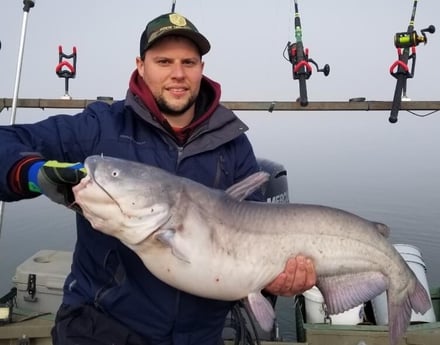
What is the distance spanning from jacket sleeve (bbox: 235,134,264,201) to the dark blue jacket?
15 cm

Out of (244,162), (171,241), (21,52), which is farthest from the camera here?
(21,52)

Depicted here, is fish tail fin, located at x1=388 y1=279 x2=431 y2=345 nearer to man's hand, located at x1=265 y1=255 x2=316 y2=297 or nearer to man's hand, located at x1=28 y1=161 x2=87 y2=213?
man's hand, located at x1=265 y1=255 x2=316 y2=297

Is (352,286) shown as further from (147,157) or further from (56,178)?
(56,178)

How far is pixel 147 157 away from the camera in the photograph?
238cm

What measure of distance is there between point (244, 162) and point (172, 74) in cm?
68

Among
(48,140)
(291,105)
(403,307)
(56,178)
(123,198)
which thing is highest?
(291,105)

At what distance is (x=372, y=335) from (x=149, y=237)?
232 centimetres

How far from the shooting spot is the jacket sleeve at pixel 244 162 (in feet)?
8.73

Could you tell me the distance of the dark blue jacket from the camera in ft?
7.44

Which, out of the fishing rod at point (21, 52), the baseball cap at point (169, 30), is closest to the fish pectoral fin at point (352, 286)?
the baseball cap at point (169, 30)

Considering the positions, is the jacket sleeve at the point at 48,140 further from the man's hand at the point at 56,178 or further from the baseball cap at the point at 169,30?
the baseball cap at the point at 169,30

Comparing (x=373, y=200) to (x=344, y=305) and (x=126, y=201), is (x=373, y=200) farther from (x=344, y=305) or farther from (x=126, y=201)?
(x=126, y=201)

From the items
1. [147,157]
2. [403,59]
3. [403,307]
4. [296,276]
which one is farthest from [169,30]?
[403,59]

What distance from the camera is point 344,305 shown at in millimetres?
2607
